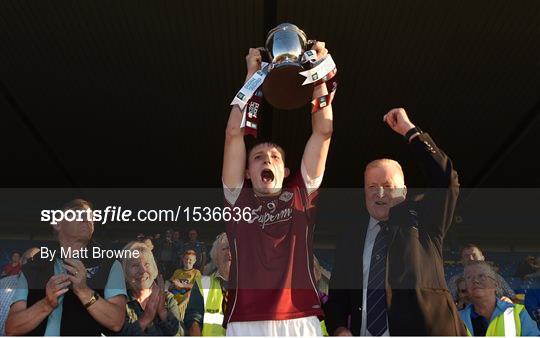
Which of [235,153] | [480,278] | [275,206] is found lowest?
[480,278]

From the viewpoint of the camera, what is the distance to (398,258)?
2.69m

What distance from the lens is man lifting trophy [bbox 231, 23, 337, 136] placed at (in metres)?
2.74

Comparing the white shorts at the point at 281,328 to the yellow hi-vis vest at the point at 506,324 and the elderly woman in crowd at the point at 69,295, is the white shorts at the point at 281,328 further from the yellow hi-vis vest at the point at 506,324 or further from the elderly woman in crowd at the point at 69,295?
the yellow hi-vis vest at the point at 506,324

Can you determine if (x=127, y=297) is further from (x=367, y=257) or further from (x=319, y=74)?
(x=319, y=74)

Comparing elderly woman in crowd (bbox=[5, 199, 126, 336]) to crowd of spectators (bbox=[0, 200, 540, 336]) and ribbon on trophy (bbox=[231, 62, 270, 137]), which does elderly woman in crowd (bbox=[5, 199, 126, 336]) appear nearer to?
crowd of spectators (bbox=[0, 200, 540, 336])

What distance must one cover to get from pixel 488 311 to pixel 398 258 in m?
1.58

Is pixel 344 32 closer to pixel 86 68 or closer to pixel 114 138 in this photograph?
pixel 86 68

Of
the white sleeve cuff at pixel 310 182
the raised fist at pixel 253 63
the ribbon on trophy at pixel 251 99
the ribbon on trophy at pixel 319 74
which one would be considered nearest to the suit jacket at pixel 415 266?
the white sleeve cuff at pixel 310 182

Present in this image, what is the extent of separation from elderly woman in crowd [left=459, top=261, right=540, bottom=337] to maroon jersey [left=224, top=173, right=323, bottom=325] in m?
1.63

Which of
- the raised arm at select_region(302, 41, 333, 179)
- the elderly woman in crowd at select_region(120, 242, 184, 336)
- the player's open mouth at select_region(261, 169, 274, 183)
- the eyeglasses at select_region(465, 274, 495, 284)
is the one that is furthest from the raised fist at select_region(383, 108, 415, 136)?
the elderly woman in crowd at select_region(120, 242, 184, 336)

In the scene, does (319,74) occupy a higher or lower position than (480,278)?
higher

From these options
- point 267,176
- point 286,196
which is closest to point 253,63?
point 267,176

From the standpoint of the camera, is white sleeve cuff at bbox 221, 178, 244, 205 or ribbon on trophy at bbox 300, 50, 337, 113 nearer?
ribbon on trophy at bbox 300, 50, 337, 113

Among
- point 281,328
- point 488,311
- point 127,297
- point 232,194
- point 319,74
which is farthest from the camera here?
point 488,311
